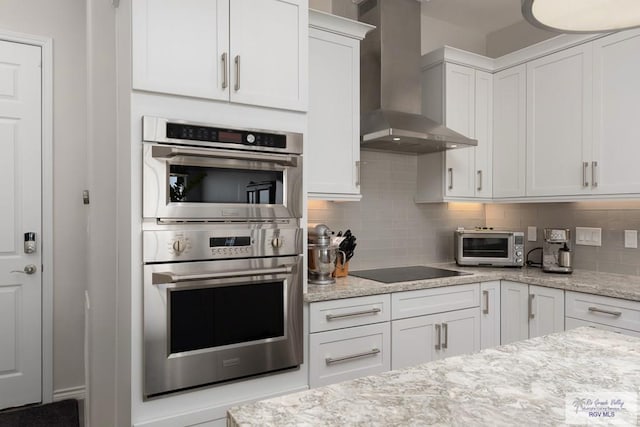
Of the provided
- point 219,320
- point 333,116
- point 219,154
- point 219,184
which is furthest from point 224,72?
point 219,320

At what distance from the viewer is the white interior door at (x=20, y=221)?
277cm

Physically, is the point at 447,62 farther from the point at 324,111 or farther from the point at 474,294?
the point at 474,294

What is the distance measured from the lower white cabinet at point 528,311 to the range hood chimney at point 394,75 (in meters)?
1.03

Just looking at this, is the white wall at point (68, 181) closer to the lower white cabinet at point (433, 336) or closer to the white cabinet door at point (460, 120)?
the lower white cabinet at point (433, 336)

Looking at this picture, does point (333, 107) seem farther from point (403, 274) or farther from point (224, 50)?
point (403, 274)

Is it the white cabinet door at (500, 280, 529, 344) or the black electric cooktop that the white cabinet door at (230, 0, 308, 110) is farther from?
the white cabinet door at (500, 280, 529, 344)

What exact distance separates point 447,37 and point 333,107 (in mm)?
1672

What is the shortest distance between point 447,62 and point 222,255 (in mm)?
2249

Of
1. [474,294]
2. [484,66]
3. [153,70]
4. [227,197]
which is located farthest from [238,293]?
A: [484,66]

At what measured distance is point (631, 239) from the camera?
9.37ft

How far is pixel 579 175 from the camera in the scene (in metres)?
2.82

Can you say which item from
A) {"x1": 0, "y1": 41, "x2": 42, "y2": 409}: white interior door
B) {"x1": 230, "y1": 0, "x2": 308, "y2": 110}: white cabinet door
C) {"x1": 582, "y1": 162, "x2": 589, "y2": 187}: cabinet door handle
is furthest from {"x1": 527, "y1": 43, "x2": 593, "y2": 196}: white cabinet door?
{"x1": 0, "y1": 41, "x2": 42, "y2": 409}: white interior door

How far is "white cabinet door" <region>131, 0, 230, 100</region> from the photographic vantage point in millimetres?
1749

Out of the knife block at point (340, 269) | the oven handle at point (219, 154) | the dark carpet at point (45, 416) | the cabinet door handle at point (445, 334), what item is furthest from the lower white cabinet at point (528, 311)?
the dark carpet at point (45, 416)
